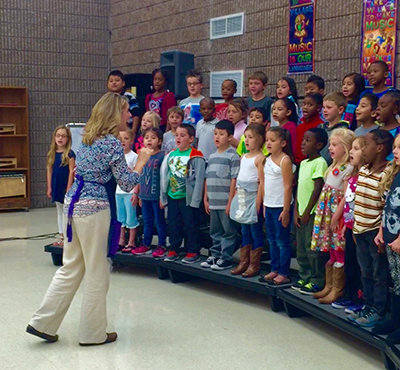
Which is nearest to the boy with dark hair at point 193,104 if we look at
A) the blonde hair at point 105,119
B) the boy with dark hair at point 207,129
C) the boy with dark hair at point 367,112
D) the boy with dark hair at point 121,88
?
the boy with dark hair at point 207,129

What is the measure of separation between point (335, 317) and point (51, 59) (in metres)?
6.83

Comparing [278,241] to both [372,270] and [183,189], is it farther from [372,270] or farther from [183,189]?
[183,189]

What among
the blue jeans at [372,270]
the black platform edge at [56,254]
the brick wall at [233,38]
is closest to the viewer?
the blue jeans at [372,270]

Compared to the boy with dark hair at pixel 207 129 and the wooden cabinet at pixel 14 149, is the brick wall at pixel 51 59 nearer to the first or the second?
the wooden cabinet at pixel 14 149

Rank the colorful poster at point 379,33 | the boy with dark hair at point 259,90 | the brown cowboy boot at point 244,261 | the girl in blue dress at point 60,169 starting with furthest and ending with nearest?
the girl in blue dress at point 60,169, the boy with dark hair at point 259,90, the colorful poster at point 379,33, the brown cowboy boot at point 244,261

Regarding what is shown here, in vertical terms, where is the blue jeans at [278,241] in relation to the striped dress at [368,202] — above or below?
below

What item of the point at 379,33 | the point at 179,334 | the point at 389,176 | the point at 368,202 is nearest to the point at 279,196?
the point at 368,202

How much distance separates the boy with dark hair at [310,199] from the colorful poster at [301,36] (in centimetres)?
201

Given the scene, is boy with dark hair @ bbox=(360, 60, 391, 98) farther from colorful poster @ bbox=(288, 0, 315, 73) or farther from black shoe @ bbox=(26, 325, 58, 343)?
black shoe @ bbox=(26, 325, 58, 343)

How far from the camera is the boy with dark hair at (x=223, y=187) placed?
4863 mm

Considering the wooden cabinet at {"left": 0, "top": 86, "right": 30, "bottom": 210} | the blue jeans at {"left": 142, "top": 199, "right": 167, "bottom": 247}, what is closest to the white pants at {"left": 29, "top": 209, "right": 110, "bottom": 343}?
the blue jeans at {"left": 142, "top": 199, "right": 167, "bottom": 247}

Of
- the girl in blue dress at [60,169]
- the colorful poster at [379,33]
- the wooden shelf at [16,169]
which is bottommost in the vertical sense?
the wooden shelf at [16,169]

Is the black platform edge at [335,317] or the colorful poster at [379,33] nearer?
the black platform edge at [335,317]

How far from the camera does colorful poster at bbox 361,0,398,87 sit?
16.8 ft
